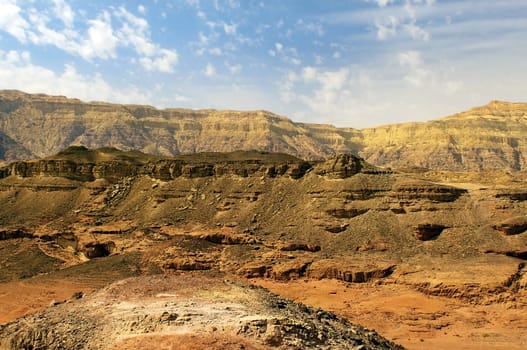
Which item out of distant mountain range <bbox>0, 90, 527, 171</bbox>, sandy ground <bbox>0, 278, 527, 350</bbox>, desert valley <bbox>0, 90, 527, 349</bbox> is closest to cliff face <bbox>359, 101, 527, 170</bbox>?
distant mountain range <bbox>0, 90, 527, 171</bbox>

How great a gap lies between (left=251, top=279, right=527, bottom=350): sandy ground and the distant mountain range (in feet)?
327

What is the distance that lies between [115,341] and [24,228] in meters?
34.0

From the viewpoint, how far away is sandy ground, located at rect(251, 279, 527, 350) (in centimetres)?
2398

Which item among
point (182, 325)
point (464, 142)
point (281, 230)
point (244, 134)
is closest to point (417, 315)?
point (281, 230)

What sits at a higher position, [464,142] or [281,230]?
[464,142]

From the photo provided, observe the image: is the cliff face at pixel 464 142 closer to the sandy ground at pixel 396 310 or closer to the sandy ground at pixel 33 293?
the sandy ground at pixel 396 310

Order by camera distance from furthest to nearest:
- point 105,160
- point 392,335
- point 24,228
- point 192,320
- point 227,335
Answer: point 105,160 < point 24,228 < point 392,335 < point 192,320 < point 227,335

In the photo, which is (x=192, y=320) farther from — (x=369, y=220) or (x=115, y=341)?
(x=369, y=220)

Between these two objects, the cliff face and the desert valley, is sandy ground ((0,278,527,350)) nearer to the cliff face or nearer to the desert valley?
the desert valley

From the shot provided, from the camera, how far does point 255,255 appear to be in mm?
36219

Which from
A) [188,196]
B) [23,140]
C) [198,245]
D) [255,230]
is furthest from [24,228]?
[23,140]

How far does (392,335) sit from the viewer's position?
24.5 metres

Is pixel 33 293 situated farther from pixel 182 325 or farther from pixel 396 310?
pixel 396 310

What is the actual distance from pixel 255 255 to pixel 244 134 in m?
121
